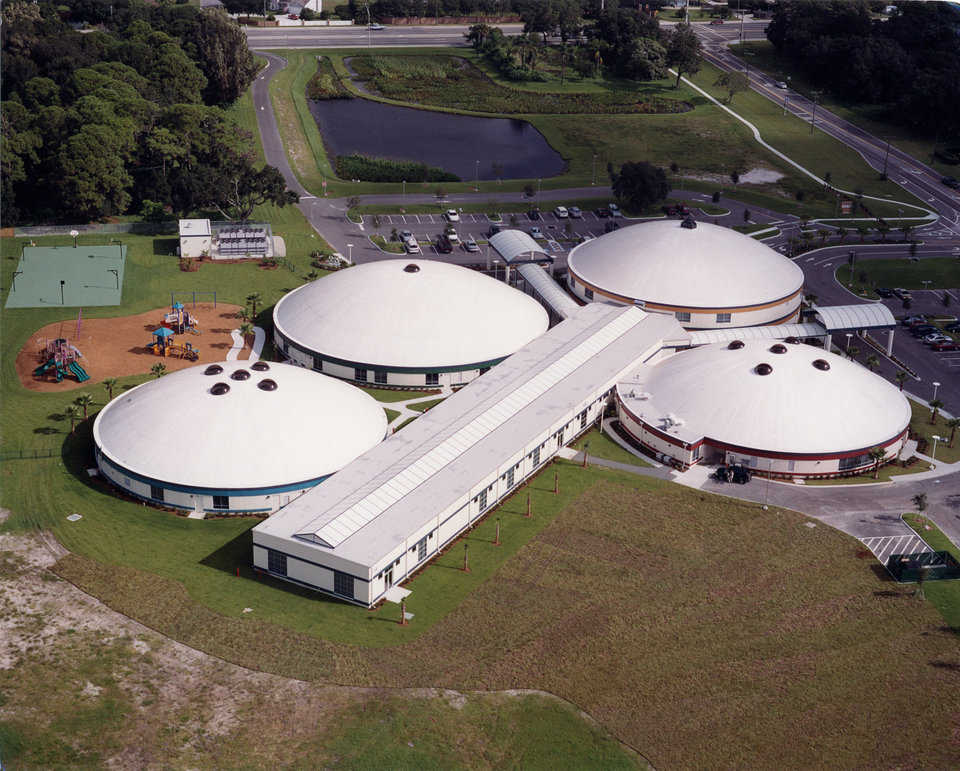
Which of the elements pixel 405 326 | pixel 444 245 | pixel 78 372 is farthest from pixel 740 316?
pixel 78 372

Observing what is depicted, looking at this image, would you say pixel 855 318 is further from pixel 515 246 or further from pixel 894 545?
pixel 515 246

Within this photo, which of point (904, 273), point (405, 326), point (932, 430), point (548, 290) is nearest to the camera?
point (932, 430)

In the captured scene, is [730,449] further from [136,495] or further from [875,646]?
[136,495]

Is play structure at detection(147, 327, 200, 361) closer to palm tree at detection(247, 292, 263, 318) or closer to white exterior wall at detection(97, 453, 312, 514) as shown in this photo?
palm tree at detection(247, 292, 263, 318)

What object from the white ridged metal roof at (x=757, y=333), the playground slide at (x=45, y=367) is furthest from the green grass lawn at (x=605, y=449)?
the playground slide at (x=45, y=367)

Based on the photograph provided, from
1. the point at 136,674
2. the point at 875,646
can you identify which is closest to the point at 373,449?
the point at 136,674

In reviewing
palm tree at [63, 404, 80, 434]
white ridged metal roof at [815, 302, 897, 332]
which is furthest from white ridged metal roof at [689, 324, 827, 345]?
palm tree at [63, 404, 80, 434]
